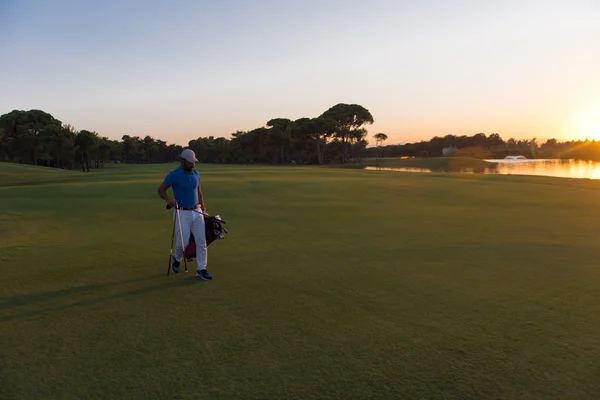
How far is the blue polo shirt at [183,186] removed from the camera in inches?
291

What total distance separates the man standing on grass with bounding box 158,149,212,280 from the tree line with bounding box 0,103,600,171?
74790mm

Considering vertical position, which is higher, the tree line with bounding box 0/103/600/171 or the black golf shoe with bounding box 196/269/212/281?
the tree line with bounding box 0/103/600/171

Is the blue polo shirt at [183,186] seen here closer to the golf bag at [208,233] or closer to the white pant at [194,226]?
the white pant at [194,226]

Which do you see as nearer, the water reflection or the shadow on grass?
the shadow on grass

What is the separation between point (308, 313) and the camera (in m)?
5.57

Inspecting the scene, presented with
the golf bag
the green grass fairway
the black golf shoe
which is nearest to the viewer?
the green grass fairway

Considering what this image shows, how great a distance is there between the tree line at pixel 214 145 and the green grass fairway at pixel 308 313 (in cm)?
7209

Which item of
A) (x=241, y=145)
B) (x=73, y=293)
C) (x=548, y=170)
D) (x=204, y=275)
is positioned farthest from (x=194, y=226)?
(x=241, y=145)

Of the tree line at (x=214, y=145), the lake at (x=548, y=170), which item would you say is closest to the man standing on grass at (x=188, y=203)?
the lake at (x=548, y=170)

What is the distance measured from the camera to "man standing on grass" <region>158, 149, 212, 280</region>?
24.1 feet

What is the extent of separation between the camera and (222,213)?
48.6 ft

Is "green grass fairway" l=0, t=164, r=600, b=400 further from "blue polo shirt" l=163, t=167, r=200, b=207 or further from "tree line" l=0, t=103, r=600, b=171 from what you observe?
"tree line" l=0, t=103, r=600, b=171

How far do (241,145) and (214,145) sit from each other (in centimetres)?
1343

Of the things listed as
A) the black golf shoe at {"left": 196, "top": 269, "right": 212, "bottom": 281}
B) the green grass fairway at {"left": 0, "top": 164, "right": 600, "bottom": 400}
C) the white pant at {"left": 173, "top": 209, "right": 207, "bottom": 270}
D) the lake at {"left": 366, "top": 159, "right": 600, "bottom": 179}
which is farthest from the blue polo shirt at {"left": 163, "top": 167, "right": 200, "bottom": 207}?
the lake at {"left": 366, "top": 159, "right": 600, "bottom": 179}
